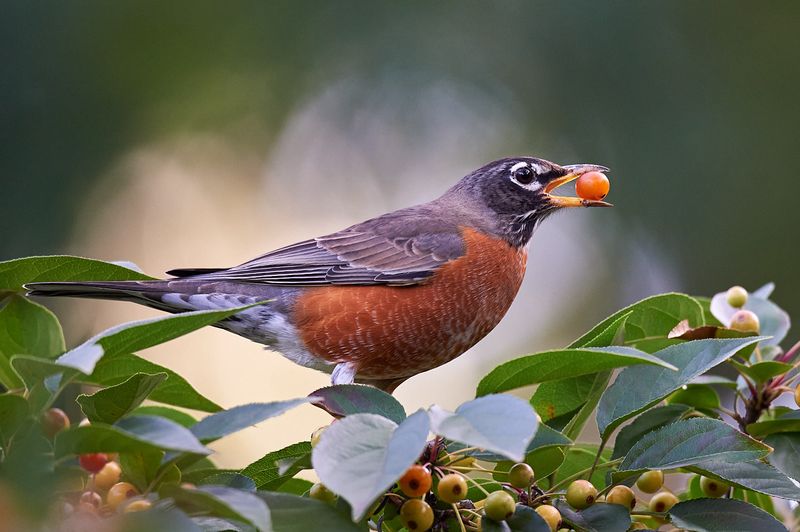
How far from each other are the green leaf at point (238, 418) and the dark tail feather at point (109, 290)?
79 cm

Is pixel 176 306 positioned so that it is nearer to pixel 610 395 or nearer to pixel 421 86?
pixel 610 395

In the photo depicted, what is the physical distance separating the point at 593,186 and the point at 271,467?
7.34ft

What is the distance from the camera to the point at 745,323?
215 centimetres

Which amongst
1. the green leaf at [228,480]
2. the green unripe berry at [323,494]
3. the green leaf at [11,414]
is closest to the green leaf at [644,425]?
the green unripe berry at [323,494]

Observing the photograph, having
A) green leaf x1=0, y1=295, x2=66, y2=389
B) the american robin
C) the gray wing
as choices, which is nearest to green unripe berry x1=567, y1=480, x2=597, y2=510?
green leaf x1=0, y1=295, x2=66, y2=389

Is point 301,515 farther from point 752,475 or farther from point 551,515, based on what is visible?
point 752,475

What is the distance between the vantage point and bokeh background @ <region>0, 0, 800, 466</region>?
6.33m

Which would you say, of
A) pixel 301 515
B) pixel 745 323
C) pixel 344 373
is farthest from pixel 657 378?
→ pixel 344 373

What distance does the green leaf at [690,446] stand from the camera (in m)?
1.57

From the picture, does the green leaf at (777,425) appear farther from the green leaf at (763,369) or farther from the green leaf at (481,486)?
the green leaf at (481,486)

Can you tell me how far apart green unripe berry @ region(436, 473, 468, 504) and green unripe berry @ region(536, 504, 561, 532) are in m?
0.14

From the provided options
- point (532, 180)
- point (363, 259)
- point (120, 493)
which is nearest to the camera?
point (120, 493)

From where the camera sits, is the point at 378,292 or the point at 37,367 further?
the point at 378,292

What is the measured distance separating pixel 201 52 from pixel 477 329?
433 cm
